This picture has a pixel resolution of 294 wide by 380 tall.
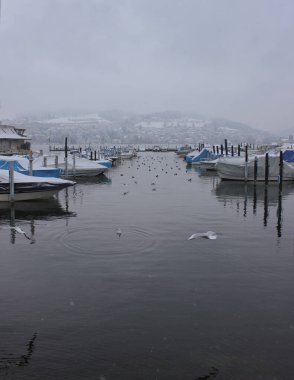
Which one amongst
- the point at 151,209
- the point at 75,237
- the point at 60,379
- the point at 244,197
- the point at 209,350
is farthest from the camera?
the point at 244,197

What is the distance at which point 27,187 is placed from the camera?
2448cm

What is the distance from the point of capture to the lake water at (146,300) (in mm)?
7434

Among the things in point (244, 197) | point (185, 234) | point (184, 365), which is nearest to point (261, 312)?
point (184, 365)

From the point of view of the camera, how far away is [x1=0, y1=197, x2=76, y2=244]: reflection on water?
56.8 ft

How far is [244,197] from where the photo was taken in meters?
29.7

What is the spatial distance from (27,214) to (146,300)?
515 inches

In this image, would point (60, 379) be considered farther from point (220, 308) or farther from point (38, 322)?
point (220, 308)

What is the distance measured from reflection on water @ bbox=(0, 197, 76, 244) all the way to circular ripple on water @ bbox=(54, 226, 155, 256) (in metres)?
1.56

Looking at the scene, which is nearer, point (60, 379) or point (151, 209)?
point (60, 379)

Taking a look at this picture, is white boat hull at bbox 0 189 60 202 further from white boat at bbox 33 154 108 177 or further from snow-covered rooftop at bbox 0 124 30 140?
snow-covered rooftop at bbox 0 124 30 140

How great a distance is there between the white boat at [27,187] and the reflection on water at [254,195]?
10.6 metres

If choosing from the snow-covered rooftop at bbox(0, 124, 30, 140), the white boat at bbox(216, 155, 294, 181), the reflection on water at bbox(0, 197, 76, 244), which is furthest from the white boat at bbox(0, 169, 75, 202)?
the snow-covered rooftop at bbox(0, 124, 30, 140)

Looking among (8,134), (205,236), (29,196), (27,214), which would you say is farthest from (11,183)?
(8,134)

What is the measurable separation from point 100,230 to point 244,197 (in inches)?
581
